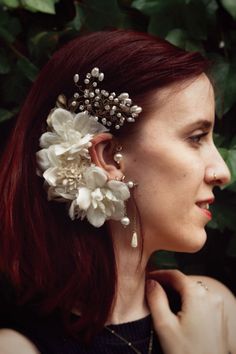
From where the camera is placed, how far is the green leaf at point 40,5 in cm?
132

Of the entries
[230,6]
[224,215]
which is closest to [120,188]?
[224,215]

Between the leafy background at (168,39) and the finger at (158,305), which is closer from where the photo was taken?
the finger at (158,305)

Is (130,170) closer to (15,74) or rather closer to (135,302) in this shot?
(135,302)

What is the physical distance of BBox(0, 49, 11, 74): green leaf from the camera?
1.45m

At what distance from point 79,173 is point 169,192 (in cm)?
17

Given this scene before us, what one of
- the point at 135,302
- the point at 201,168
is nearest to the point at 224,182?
the point at 201,168

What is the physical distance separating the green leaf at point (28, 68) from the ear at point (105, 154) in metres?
0.38

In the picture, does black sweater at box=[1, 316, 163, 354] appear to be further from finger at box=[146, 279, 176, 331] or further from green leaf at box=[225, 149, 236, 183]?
green leaf at box=[225, 149, 236, 183]

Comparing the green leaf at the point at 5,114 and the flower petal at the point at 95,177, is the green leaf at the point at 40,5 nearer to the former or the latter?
the green leaf at the point at 5,114

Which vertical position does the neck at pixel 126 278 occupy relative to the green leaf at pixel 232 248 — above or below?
above

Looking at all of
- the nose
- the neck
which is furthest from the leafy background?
the neck

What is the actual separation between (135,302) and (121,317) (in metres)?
0.04

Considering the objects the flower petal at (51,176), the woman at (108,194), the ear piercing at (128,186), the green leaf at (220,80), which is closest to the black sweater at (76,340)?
the woman at (108,194)

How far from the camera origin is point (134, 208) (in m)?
1.16
